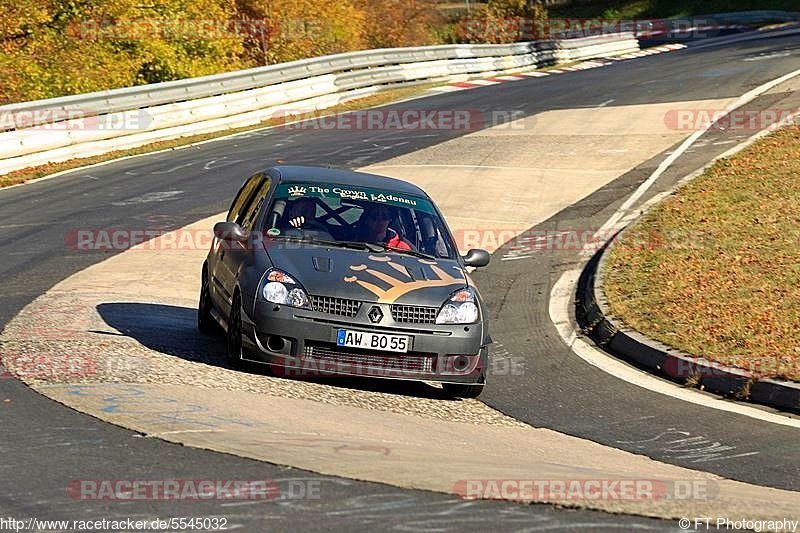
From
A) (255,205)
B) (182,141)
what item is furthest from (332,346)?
(182,141)

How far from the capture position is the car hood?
932 centimetres

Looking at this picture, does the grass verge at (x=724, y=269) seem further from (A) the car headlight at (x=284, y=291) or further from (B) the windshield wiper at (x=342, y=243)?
(A) the car headlight at (x=284, y=291)

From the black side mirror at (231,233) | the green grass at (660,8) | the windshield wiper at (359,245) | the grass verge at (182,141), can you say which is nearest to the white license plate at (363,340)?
the windshield wiper at (359,245)

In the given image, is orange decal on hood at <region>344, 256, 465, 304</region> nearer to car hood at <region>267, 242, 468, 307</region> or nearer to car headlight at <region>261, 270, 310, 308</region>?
car hood at <region>267, 242, 468, 307</region>

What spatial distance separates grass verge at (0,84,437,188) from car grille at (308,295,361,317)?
13.3 m

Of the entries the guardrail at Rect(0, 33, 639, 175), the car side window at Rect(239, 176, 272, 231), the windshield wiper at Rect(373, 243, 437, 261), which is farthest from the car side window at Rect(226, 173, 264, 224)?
the guardrail at Rect(0, 33, 639, 175)

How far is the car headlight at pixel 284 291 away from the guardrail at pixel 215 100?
46.1 ft

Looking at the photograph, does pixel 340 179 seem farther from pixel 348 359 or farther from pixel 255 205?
pixel 348 359

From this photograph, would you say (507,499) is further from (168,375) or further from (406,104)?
(406,104)

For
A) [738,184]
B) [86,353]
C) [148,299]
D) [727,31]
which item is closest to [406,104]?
[738,184]

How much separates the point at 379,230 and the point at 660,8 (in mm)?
70044

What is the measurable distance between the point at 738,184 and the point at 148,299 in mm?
9213

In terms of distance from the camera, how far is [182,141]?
26.6m

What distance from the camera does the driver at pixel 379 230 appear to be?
10367mm
